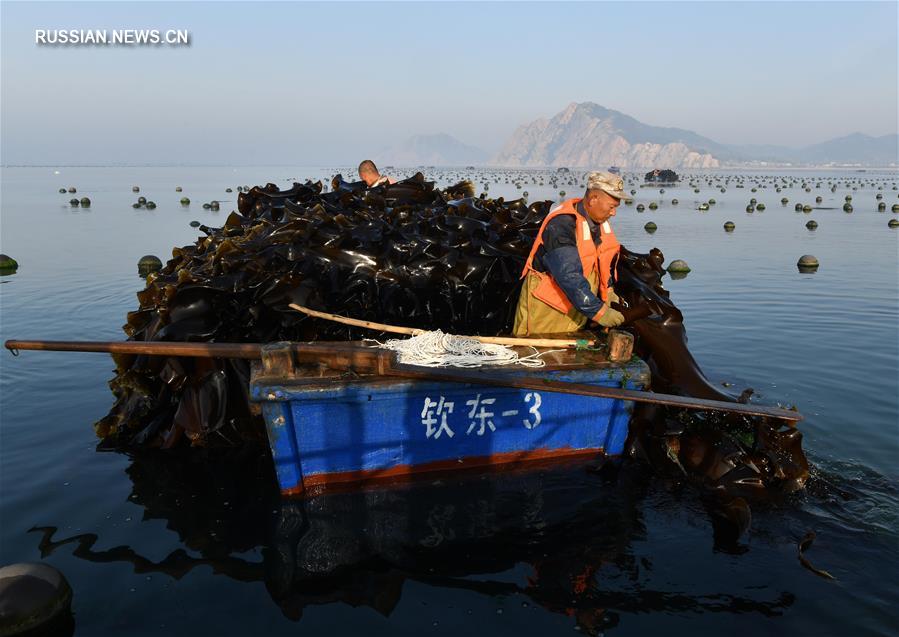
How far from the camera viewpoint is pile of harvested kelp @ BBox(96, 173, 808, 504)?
19.1ft

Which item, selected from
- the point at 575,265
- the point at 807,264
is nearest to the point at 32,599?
the point at 575,265

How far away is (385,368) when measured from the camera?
4.66 metres

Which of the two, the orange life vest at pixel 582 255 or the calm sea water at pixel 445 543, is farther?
the orange life vest at pixel 582 255

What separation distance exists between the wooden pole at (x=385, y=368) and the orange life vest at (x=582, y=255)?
3.98 feet

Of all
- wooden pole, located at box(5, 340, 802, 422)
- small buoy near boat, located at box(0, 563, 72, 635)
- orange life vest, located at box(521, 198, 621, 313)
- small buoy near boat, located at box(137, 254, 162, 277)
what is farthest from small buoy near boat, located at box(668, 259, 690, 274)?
small buoy near boat, located at box(0, 563, 72, 635)

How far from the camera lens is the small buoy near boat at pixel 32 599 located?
11.9ft

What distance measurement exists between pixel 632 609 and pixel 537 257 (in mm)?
3157

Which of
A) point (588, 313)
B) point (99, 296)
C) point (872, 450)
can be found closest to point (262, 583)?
point (588, 313)

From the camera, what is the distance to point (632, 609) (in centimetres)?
411

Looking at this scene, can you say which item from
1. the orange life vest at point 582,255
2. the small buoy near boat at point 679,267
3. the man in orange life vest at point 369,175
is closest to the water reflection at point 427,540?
the orange life vest at point 582,255

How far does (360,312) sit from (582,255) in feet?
8.54

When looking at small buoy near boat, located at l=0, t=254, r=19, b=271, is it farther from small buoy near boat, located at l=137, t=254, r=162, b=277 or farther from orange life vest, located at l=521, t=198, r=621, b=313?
orange life vest, located at l=521, t=198, r=621, b=313

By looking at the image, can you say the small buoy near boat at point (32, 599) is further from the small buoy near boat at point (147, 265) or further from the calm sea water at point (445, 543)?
the small buoy near boat at point (147, 265)

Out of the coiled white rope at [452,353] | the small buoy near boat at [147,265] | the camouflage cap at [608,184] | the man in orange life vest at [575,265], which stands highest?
the camouflage cap at [608,184]
